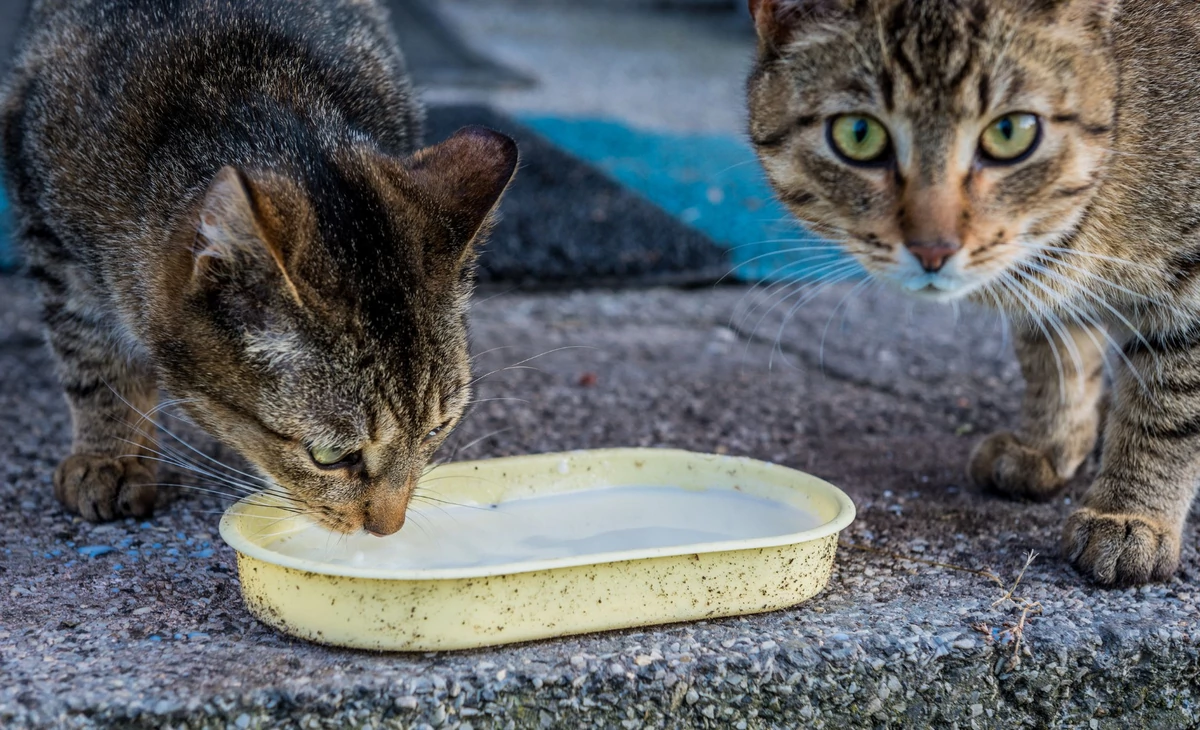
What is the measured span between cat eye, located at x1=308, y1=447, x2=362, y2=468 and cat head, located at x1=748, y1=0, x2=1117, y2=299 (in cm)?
106

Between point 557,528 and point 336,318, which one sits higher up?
point 336,318

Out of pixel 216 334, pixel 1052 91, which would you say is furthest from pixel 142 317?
pixel 1052 91

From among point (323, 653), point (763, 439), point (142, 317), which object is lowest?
point (763, 439)

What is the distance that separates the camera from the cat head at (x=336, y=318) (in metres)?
2.06

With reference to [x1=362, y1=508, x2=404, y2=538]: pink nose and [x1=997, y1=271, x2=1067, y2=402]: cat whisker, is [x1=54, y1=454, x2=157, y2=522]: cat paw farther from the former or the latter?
[x1=997, y1=271, x2=1067, y2=402]: cat whisker

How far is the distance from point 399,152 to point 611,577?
1389 mm

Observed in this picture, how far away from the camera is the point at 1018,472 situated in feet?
9.37

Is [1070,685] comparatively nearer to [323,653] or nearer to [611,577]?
[611,577]

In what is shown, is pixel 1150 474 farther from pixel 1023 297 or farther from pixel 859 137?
pixel 859 137

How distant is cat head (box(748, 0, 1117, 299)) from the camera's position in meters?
2.17

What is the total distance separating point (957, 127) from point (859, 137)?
200mm

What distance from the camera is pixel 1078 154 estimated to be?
2256 millimetres

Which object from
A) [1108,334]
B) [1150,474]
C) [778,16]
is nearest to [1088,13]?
[778,16]

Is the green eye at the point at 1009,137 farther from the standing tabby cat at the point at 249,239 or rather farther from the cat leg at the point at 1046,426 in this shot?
the standing tabby cat at the point at 249,239
